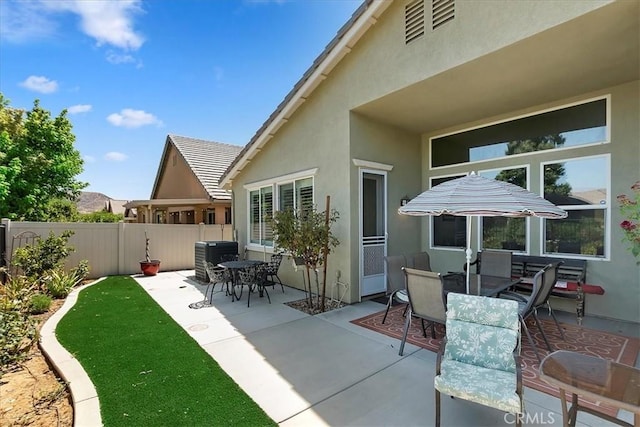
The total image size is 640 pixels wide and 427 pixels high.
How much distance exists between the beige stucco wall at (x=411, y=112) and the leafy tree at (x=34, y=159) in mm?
14246

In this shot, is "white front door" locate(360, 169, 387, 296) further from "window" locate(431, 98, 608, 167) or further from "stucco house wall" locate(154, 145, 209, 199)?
"stucco house wall" locate(154, 145, 209, 199)

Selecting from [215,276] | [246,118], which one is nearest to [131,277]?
[215,276]

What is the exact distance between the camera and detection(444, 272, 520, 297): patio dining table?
4.84m

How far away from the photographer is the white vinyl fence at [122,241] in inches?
388

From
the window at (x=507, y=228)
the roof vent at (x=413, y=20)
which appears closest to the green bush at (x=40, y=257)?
the roof vent at (x=413, y=20)

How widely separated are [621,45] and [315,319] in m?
6.75

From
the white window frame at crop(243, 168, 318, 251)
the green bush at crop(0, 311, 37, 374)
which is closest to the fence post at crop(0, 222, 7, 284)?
the green bush at crop(0, 311, 37, 374)

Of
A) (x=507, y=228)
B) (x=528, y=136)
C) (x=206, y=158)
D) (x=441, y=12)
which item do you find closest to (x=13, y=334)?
(x=441, y=12)

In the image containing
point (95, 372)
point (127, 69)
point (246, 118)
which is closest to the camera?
point (95, 372)

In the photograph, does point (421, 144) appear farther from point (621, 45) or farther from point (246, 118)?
point (246, 118)

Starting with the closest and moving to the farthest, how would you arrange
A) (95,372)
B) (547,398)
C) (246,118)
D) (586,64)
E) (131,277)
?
1. (547,398)
2. (95,372)
3. (586,64)
4. (131,277)
5. (246,118)

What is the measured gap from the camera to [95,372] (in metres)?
3.93

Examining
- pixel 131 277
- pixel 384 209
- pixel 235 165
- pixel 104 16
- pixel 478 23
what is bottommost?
pixel 131 277

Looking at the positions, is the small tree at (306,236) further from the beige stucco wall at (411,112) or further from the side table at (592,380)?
the side table at (592,380)
